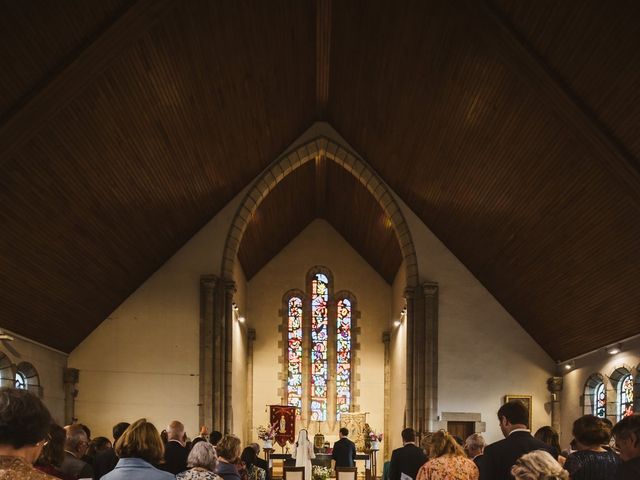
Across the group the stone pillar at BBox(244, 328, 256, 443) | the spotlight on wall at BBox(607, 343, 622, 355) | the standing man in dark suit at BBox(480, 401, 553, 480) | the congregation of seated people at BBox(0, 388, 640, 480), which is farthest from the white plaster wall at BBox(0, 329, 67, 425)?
the standing man in dark suit at BBox(480, 401, 553, 480)

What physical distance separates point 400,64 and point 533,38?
3292mm

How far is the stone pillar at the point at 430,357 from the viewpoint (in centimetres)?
1675

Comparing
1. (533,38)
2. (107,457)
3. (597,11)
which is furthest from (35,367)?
(597,11)

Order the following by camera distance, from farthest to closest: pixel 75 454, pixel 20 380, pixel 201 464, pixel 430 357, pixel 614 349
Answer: pixel 430 357
pixel 20 380
pixel 614 349
pixel 75 454
pixel 201 464

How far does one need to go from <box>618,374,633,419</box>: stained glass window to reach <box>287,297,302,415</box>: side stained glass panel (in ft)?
37.4

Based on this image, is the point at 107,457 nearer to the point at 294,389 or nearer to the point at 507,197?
the point at 507,197

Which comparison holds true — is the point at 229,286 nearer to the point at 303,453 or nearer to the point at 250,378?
the point at 303,453

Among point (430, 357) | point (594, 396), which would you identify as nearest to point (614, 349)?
point (594, 396)

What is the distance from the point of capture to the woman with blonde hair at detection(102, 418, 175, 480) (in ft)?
12.4

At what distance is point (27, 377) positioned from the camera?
14656mm

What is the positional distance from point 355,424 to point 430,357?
616 cm

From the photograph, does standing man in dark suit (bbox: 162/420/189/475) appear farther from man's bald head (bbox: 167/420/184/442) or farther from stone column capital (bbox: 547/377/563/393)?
stone column capital (bbox: 547/377/563/393)

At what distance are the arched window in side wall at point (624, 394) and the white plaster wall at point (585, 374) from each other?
11 centimetres

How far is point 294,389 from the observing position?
23.8 m
